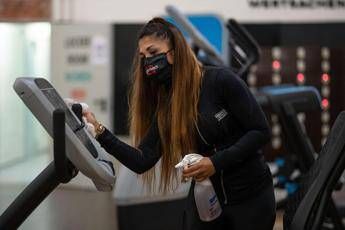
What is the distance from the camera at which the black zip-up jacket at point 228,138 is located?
1.93 metres

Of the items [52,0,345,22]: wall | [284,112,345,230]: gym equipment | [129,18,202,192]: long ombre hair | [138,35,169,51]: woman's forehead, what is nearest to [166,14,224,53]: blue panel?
[52,0,345,22]: wall

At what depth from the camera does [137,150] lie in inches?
82.0

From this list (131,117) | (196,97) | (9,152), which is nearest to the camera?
(196,97)

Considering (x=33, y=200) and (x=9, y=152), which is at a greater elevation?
(x=33, y=200)

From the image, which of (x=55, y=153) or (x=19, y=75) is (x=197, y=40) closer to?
(x=19, y=75)

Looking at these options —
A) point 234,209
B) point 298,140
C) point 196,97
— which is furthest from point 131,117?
point 298,140

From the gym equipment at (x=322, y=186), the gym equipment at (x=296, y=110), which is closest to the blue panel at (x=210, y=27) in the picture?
the gym equipment at (x=296, y=110)

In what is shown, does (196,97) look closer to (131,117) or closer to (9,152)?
(131,117)

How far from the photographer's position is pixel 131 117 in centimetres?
221

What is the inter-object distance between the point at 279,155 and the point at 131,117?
4.28 meters

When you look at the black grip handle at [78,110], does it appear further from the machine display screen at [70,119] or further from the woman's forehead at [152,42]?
the woman's forehead at [152,42]

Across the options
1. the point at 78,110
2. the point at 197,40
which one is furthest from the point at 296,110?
the point at 78,110

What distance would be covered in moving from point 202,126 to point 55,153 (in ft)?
2.05

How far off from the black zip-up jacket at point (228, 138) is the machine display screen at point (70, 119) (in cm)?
25
